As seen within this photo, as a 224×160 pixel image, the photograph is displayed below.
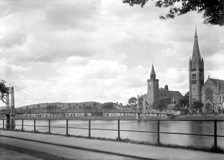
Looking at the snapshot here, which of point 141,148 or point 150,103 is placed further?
point 150,103

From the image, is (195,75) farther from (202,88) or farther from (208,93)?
(208,93)

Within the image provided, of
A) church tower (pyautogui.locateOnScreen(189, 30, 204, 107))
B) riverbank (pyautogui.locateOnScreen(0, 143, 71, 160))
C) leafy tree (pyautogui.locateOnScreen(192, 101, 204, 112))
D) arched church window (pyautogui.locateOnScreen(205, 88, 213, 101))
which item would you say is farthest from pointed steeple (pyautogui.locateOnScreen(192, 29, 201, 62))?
riverbank (pyautogui.locateOnScreen(0, 143, 71, 160))

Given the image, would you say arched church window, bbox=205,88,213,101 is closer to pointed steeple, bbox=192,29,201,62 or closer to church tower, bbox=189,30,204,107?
church tower, bbox=189,30,204,107

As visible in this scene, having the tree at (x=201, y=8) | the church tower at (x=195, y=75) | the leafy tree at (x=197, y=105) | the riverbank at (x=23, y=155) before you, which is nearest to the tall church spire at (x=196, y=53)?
the church tower at (x=195, y=75)

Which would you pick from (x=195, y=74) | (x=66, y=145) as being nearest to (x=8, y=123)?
(x=66, y=145)

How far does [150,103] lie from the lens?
648 feet

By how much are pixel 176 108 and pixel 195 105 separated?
13.0 m

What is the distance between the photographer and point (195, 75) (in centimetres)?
18350

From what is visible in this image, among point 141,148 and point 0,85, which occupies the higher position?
point 0,85

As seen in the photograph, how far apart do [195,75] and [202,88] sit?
1221 centimetres

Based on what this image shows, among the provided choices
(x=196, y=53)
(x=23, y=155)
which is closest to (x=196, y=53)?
(x=196, y=53)

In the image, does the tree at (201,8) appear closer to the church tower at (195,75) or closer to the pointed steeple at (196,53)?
the church tower at (195,75)

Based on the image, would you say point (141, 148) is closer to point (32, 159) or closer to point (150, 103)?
point (32, 159)

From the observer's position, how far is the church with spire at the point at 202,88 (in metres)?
163
